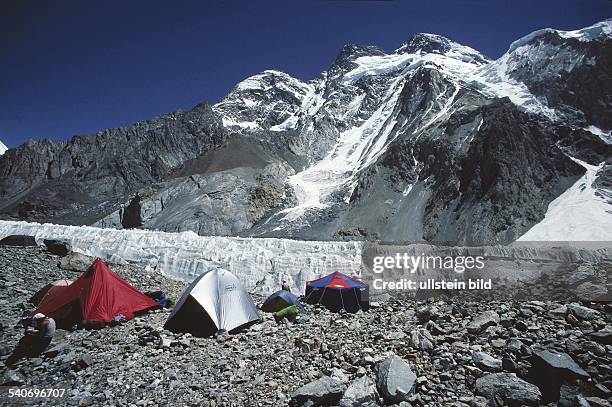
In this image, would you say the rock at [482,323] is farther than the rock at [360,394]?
Yes

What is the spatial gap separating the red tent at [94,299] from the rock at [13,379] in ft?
8.88

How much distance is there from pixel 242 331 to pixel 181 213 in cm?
7004

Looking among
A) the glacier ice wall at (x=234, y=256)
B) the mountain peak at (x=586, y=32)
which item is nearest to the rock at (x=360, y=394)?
the glacier ice wall at (x=234, y=256)

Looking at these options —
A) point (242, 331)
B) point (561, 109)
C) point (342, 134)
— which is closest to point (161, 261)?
point (242, 331)

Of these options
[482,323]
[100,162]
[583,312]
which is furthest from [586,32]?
[100,162]

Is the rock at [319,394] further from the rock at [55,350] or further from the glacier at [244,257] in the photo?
the glacier at [244,257]

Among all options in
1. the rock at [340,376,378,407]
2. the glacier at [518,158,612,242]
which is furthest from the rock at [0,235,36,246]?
the glacier at [518,158,612,242]

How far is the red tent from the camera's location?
32.3 feet

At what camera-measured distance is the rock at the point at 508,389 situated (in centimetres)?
505

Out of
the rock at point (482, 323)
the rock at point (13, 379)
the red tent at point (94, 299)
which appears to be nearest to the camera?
the rock at point (13, 379)

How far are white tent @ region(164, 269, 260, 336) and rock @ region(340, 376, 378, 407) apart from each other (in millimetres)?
5159

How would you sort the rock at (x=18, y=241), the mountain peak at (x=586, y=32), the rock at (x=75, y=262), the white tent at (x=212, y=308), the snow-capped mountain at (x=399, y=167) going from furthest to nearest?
the mountain peak at (x=586, y=32)
the snow-capped mountain at (x=399, y=167)
the rock at (x=18, y=241)
the rock at (x=75, y=262)
the white tent at (x=212, y=308)

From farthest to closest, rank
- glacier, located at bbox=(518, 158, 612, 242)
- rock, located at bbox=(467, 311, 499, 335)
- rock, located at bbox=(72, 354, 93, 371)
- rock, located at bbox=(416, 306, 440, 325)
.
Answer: glacier, located at bbox=(518, 158, 612, 242)
rock, located at bbox=(416, 306, 440, 325)
rock, located at bbox=(72, 354, 93, 371)
rock, located at bbox=(467, 311, 499, 335)

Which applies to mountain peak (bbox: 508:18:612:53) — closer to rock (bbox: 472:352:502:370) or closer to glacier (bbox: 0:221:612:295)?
glacier (bbox: 0:221:612:295)
